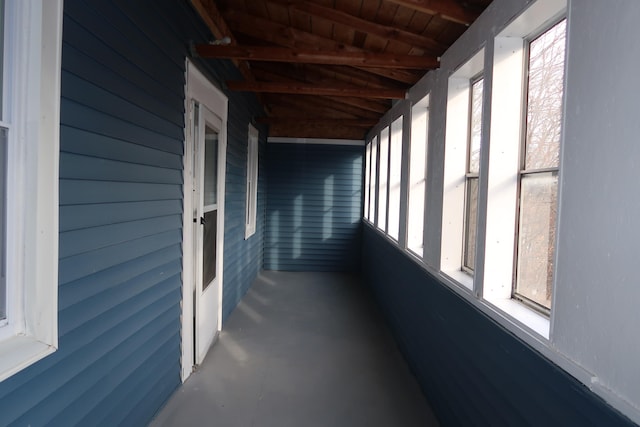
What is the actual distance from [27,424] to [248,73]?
4049 mm

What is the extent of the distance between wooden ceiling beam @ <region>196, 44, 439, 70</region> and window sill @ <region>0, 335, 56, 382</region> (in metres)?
2.31

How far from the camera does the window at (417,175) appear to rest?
3.72 meters

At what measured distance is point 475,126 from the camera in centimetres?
267

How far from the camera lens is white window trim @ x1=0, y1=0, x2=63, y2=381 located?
4.19ft

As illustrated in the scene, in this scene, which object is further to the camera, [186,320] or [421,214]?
[421,214]

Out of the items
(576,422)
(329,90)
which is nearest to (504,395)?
(576,422)

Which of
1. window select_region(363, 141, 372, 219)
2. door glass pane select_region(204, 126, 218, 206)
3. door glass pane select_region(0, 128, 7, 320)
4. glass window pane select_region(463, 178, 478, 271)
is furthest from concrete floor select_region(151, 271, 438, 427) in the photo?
window select_region(363, 141, 372, 219)

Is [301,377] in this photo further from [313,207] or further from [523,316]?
[313,207]

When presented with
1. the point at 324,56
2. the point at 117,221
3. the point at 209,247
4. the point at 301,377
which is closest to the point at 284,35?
the point at 324,56

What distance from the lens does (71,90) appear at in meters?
1.56

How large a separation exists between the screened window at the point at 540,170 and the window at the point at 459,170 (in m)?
0.67

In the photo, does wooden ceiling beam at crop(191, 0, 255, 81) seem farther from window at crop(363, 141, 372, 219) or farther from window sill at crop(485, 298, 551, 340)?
window at crop(363, 141, 372, 219)

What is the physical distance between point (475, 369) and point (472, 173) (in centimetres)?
120

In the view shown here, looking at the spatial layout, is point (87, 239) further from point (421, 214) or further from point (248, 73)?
point (248, 73)
